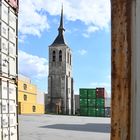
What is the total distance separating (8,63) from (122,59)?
12.1 ft

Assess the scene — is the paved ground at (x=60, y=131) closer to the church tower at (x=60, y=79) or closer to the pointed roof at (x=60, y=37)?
the church tower at (x=60, y=79)

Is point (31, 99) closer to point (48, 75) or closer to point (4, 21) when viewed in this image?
point (48, 75)

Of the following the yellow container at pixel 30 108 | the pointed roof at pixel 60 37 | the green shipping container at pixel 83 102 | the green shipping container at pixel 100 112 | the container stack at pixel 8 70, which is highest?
the pointed roof at pixel 60 37

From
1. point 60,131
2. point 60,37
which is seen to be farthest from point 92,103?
point 60,131

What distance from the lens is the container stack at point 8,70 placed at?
21.0 ft

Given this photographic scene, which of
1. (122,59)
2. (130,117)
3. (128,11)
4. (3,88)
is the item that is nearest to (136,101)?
(130,117)

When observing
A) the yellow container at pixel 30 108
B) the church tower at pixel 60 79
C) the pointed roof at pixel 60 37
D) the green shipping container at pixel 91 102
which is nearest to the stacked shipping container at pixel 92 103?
the green shipping container at pixel 91 102

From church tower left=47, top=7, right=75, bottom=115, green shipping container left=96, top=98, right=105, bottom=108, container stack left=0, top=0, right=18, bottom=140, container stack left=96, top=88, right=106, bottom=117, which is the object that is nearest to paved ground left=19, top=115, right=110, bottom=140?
container stack left=0, top=0, right=18, bottom=140

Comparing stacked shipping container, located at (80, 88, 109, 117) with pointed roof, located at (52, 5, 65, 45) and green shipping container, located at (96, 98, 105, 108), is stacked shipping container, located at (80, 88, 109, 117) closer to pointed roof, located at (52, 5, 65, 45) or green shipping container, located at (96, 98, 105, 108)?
green shipping container, located at (96, 98, 105, 108)

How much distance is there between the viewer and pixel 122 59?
3.33 m

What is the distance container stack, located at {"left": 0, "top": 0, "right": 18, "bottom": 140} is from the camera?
252 inches

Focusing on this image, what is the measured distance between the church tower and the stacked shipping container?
32.0 ft

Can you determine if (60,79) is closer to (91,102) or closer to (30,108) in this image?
(91,102)

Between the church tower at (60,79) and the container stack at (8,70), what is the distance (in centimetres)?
7068
